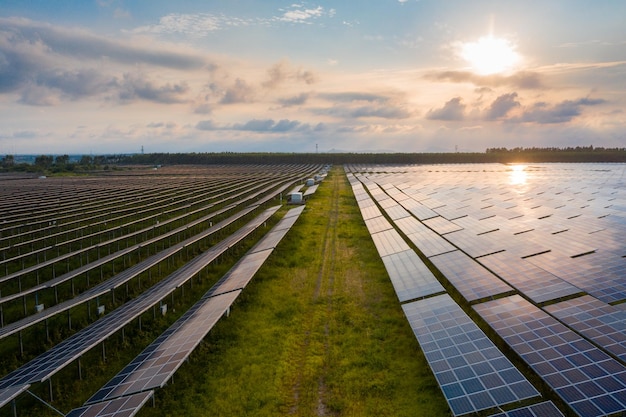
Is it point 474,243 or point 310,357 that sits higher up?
point 474,243

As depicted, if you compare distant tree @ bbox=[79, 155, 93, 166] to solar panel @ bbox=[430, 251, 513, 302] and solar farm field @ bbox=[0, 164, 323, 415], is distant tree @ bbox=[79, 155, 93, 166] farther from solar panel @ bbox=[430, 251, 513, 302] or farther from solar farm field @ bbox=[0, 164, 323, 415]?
solar panel @ bbox=[430, 251, 513, 302]

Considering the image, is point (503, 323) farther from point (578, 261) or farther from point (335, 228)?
point (335, 228)

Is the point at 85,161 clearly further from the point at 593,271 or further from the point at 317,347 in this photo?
the point at 593,271

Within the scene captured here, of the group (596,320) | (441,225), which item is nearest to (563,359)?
(596,320)

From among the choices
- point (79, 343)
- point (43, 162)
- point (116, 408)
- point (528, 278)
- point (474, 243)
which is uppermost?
point (43, 162)

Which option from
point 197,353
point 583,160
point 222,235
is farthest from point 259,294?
point 583,160

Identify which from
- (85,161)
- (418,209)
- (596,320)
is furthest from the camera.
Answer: (85,161)

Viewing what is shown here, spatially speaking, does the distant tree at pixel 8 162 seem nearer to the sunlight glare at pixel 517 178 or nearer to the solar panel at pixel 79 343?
the sunlight glare at pixel 517 178
